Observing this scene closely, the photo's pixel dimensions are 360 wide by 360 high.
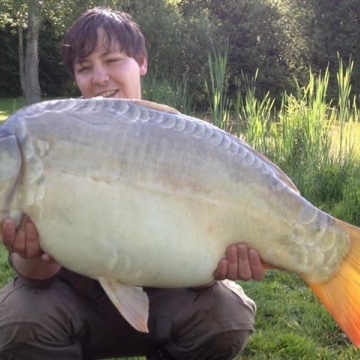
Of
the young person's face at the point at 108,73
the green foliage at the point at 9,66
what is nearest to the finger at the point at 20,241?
the young person's face at the point at 108,73

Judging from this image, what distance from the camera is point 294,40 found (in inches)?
747

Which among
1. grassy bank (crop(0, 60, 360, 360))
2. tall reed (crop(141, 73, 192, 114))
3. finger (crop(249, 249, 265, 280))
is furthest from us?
tall reed (crop(141, 73, 192, 114))

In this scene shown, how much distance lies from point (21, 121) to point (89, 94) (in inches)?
25.2

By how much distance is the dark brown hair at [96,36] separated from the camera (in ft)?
6.73

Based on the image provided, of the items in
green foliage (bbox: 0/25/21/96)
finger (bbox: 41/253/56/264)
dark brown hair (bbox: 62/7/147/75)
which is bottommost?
green foliage (bbox: 0/25/21/96)

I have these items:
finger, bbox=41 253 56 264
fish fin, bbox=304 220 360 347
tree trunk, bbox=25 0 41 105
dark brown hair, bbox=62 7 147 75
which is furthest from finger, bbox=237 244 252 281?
tree trunk, bbox=25 0 41 105

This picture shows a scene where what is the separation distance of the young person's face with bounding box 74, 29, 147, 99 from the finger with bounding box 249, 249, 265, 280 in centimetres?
74

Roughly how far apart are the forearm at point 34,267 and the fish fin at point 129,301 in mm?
267

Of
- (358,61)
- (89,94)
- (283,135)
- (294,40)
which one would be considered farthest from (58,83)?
(89,94)

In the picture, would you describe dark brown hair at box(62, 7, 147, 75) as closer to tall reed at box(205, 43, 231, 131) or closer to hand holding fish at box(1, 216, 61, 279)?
hand holding fish at box(1, 216, 61, 279)

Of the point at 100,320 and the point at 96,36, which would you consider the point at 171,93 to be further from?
the point at 100,320

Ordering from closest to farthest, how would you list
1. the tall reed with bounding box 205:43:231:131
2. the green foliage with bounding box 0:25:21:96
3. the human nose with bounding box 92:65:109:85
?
the human nose with bounding box 92:65:109:85 → the tall reed with bounding box 205:43:231:131 → the green foliage with bounding box 0:25:21:96

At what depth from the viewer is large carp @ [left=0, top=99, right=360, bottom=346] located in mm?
1424

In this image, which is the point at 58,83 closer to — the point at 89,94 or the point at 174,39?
the point at 174,39
